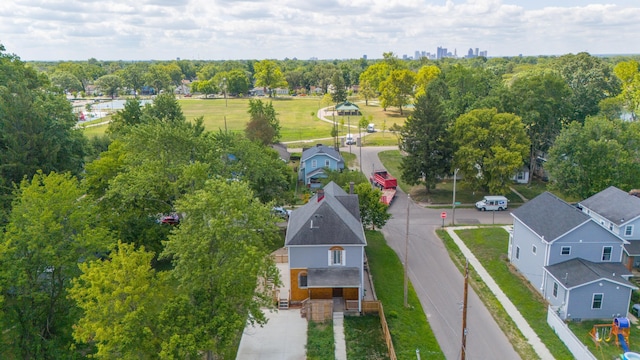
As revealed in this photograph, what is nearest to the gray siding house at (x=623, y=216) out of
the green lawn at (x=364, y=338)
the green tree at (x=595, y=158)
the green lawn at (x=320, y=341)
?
the green tree at (x=595, y=158)


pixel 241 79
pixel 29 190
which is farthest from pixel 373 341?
pixel 241 79

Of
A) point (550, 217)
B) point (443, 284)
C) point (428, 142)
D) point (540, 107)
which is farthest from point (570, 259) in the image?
point (540, 107)

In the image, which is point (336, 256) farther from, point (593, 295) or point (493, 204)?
point (493, 204)

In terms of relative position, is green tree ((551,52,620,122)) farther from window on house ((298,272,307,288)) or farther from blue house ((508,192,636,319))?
window on house ((298,272,307,288))

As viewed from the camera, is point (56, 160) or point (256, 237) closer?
point (256, 237)

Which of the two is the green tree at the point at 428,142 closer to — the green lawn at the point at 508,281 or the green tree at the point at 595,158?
the green lawn at the point at 508,281

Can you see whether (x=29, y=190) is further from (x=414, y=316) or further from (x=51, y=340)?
(x=414, y=316)

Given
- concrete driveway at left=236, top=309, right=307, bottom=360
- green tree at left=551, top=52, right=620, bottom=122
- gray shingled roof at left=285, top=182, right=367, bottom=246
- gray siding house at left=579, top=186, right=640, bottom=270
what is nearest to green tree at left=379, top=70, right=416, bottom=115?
green tree at left=551, top=52, right=620, bottom=122
